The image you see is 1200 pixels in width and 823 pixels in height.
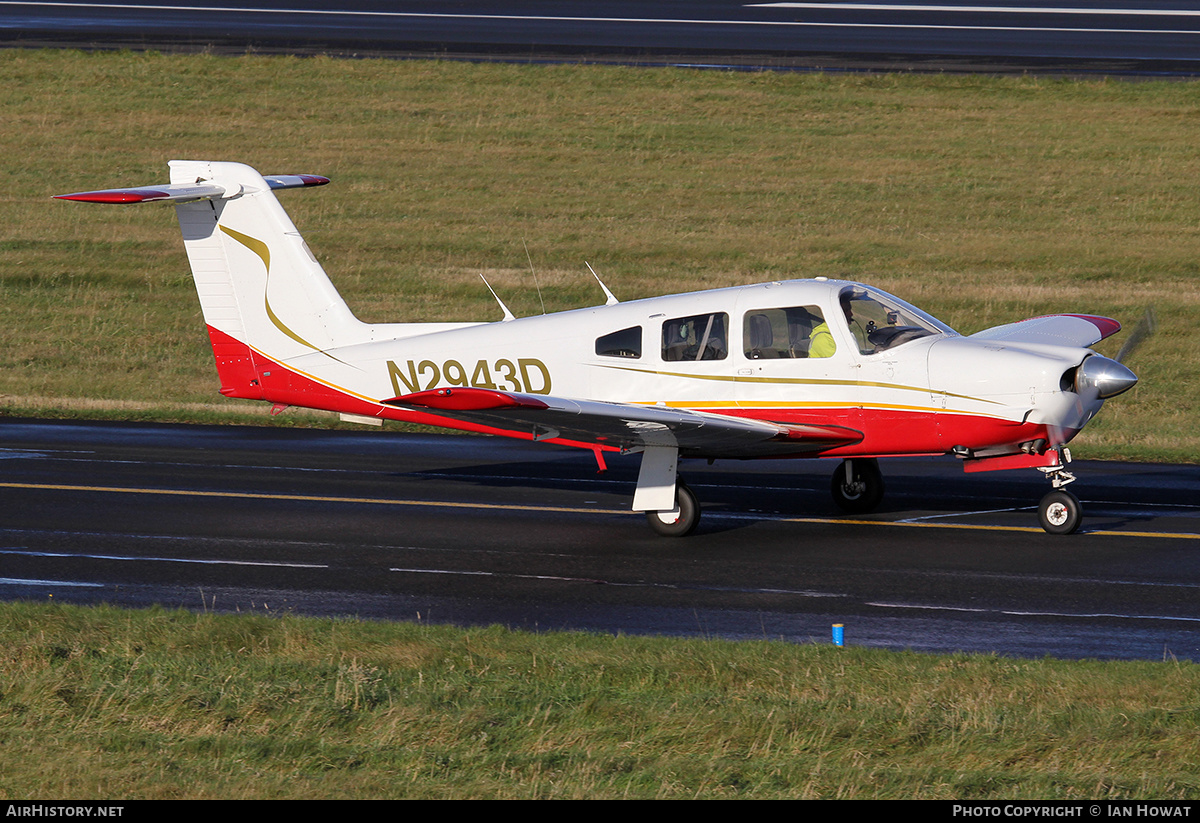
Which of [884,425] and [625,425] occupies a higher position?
[625,425]

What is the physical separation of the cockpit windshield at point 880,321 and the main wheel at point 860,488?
1536 mm

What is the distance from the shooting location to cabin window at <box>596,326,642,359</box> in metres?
14.4

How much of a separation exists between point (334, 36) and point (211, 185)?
3669 cm

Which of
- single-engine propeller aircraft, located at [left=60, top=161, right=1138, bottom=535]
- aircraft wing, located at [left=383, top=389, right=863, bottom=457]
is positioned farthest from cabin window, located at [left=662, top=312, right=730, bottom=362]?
aircraft wing, located at [left=383, top=389, right=863, bottom=457]

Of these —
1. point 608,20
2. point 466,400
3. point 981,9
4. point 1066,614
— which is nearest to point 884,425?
point 1066,614

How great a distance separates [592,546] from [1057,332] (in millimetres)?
5636

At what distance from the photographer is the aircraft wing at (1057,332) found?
14.6 meters

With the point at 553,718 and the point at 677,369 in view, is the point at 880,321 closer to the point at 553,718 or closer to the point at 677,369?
the point at 677,369

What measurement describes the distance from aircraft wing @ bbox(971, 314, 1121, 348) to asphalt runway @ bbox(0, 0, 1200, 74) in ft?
96.8

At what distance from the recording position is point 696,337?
14188 millimetres

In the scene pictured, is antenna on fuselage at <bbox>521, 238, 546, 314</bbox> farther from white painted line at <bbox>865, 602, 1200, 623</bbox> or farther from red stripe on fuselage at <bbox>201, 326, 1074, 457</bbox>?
white painted line at <bbox>865, 602, 1200, 623</bbox>

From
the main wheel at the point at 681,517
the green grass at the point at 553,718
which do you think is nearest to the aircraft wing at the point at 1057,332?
the main wheel at the point at 681,517
